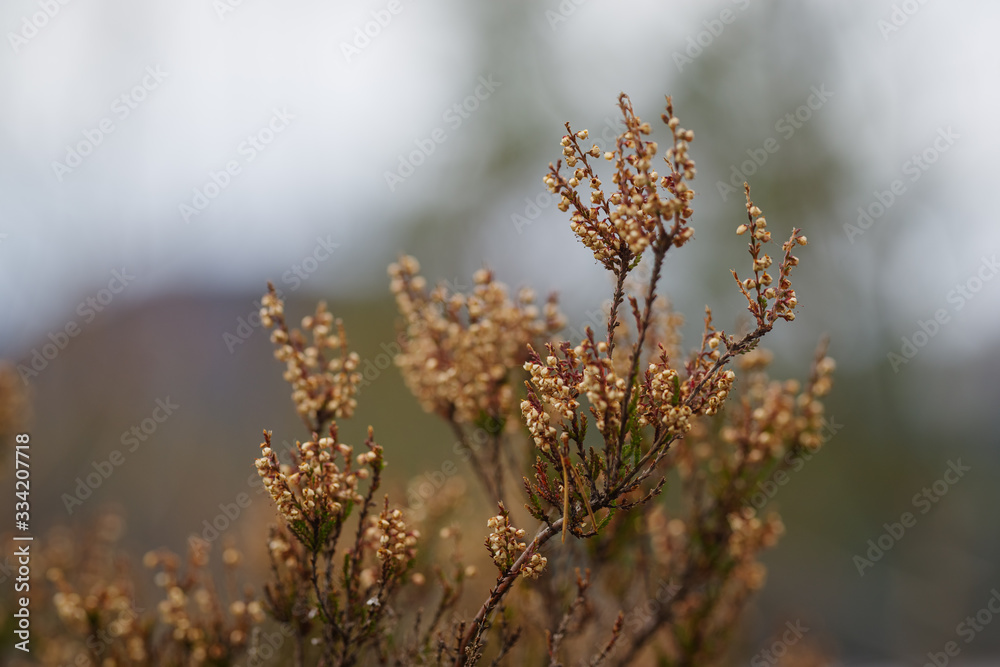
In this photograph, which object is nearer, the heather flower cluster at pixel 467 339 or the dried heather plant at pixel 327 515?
the dried heather plant at pixel 327 515

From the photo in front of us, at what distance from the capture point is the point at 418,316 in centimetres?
207

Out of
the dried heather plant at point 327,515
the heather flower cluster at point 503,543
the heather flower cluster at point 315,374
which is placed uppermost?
the heather flower cluster at point 315,374

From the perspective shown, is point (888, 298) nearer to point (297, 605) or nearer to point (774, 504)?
point (774, 504)

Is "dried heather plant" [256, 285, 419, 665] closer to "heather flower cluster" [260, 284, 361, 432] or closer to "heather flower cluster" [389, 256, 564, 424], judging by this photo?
"heather flower cluster" [260, 284, 361, 432]

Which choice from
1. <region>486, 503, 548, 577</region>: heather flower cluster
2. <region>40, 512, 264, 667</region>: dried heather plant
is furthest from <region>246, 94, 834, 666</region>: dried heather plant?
<region>40, 512, 264, 667</region>: dried heather plant

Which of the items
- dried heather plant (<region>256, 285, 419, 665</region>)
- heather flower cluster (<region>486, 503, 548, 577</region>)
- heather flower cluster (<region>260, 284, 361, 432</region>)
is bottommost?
heather flower cluster (<region>486, 503, 548, 577</region>)

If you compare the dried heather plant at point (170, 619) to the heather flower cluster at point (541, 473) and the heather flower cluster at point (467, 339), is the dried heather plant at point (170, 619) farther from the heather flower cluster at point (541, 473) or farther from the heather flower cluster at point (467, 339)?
the heather flower cluster at point (467, 339)

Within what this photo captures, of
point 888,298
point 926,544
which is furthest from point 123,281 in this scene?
point 926,544

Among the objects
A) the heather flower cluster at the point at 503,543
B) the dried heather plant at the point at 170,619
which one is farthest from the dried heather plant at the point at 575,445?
the dried heather plant at the point at 170,619

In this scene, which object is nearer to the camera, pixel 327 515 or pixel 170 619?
pixel 327 515

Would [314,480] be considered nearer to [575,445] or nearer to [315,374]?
[315,374]

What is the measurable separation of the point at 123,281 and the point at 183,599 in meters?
3.62

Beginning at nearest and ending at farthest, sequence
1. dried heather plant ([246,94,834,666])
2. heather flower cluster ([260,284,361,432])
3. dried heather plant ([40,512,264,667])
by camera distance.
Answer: dried heather plant ([246,94,834,666]) < heather flower cluster ([260,284,361,432]) < dried heather plant ([40,512,264,667])

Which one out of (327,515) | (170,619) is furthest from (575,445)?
(170,619)
